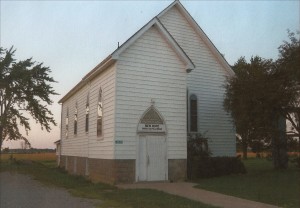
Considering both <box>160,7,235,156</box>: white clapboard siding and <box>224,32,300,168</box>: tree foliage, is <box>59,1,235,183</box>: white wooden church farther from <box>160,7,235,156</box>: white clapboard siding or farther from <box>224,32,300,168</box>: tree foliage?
<box>160,7,235,156</box>: white clapboard siding

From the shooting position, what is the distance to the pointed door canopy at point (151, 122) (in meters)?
20.1

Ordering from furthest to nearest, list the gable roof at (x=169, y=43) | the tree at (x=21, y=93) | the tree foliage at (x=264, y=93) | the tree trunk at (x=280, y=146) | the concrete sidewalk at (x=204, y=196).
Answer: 1. the tree at (x=21, y=93)
2. the tree trunk at (x=280, y=146)
3. the tree foliage at (x=264, y=93)
4. the gable roof at (x=169, y=43)
5. the concrete sidewalk at (x=204, y=196)

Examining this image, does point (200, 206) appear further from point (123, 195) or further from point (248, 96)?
point (248, 96)

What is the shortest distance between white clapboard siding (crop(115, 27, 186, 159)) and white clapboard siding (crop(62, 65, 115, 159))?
50 centimetres

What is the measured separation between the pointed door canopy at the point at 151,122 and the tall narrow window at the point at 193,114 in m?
5.55

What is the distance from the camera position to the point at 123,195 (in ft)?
49.7

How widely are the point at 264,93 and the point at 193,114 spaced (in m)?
4.90

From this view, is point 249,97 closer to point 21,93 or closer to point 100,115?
point 100,115

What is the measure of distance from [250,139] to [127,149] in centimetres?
877

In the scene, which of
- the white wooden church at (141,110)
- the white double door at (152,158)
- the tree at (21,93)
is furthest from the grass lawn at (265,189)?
the tree at (21,93)

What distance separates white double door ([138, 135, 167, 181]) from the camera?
65.2 feet

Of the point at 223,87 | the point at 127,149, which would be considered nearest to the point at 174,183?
the point at 127,149

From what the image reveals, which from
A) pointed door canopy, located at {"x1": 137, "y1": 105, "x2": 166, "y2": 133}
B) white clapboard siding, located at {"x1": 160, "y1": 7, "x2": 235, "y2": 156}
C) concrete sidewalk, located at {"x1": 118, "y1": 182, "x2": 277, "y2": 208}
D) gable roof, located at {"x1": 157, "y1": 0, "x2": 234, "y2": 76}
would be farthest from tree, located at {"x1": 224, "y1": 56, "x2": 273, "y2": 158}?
concrete sidewalk, located at {"x1": 118, "y1": 182, "x2": 277, "y2": 208}

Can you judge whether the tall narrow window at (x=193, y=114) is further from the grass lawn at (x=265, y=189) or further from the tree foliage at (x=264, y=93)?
the grass lawn at (x=265, y=189)
